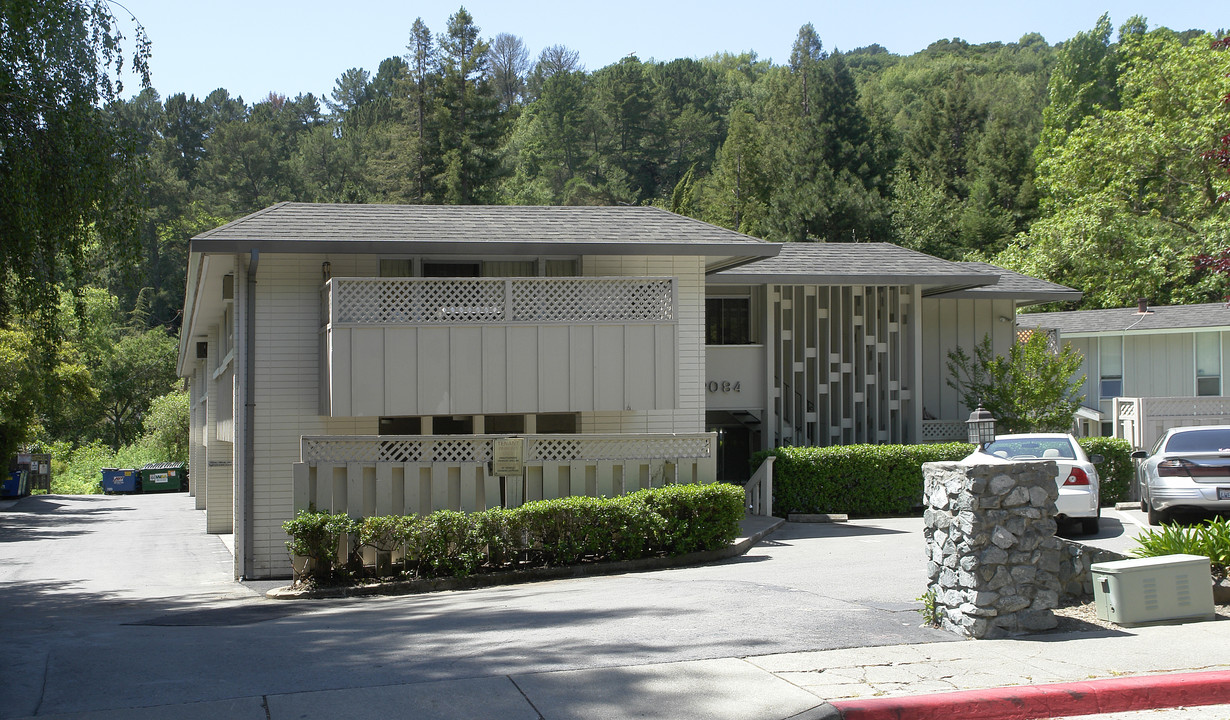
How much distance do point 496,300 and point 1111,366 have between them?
2292 cm

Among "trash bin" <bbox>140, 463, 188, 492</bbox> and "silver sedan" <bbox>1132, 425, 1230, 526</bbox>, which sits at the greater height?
"silver sedan" <bbox>1132, 425, 1230, 526</bbox>

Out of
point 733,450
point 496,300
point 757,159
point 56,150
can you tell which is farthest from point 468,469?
point 757,159

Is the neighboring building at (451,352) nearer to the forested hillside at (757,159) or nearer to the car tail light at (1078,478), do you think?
the forested hillside at (757,159)

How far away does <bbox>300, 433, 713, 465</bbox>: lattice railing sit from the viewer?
14.1m

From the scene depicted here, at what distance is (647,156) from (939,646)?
238 feet

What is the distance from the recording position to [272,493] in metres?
15.9

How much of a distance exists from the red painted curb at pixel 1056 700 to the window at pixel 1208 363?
25005 millimetres

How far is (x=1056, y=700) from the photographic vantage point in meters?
6.71

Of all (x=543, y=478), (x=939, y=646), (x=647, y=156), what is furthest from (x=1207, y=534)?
(x=647, y=156)

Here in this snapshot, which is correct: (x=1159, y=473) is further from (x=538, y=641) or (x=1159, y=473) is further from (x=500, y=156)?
(x=500, y=156)

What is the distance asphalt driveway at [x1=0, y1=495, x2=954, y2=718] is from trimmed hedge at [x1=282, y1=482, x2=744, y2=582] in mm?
697

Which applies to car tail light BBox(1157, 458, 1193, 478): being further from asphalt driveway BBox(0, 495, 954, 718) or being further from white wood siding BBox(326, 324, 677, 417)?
white wood siding BBox(326, 324, 677, 417)

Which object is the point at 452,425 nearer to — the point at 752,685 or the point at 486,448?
the point at 486,448

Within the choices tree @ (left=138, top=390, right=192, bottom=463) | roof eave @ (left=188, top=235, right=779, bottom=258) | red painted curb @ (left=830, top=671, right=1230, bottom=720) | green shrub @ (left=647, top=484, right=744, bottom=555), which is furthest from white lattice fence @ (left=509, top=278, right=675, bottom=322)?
tree @ (left=138, top=390, right=192, bottom=463)
